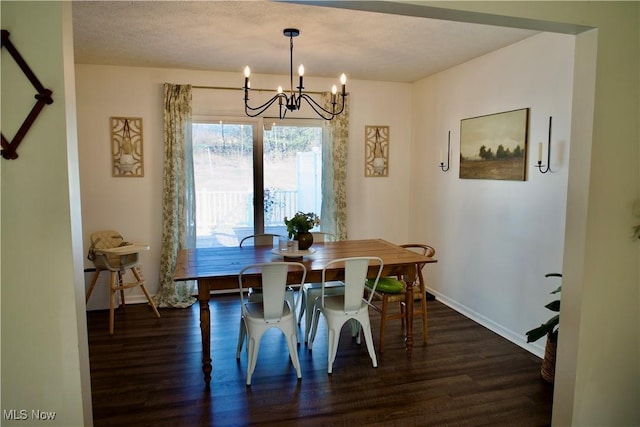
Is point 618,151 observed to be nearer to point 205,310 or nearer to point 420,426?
point 420,426

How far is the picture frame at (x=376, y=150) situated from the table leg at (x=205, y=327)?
114 inches

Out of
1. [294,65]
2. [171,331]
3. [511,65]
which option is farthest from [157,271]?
[511,65]

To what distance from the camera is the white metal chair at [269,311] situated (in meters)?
2.70

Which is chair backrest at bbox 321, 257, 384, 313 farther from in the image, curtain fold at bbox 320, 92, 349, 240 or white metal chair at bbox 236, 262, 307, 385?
curtain fold at bbox 320, 92, 349, 240

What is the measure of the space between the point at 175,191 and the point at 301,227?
1.88m

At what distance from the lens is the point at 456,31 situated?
3.14 m

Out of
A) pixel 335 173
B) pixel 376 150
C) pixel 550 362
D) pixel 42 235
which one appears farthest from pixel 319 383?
pixel 376 150

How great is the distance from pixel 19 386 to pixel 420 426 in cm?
200

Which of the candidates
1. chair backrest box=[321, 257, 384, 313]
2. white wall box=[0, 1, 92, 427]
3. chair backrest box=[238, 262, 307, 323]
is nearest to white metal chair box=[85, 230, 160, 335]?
chair backrest box=[238, 262, 307, 323]

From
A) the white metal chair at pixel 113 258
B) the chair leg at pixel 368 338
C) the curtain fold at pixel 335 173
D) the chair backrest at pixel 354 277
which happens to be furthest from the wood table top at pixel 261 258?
the curtain fold at pixel 335 173

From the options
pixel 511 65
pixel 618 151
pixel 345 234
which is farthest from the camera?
pixel 345 234

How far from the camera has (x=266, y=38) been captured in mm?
3352

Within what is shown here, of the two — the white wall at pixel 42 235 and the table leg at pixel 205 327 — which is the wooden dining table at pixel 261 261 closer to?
the table leg at pixel 205 327

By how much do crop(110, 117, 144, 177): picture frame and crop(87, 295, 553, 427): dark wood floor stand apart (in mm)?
1652
